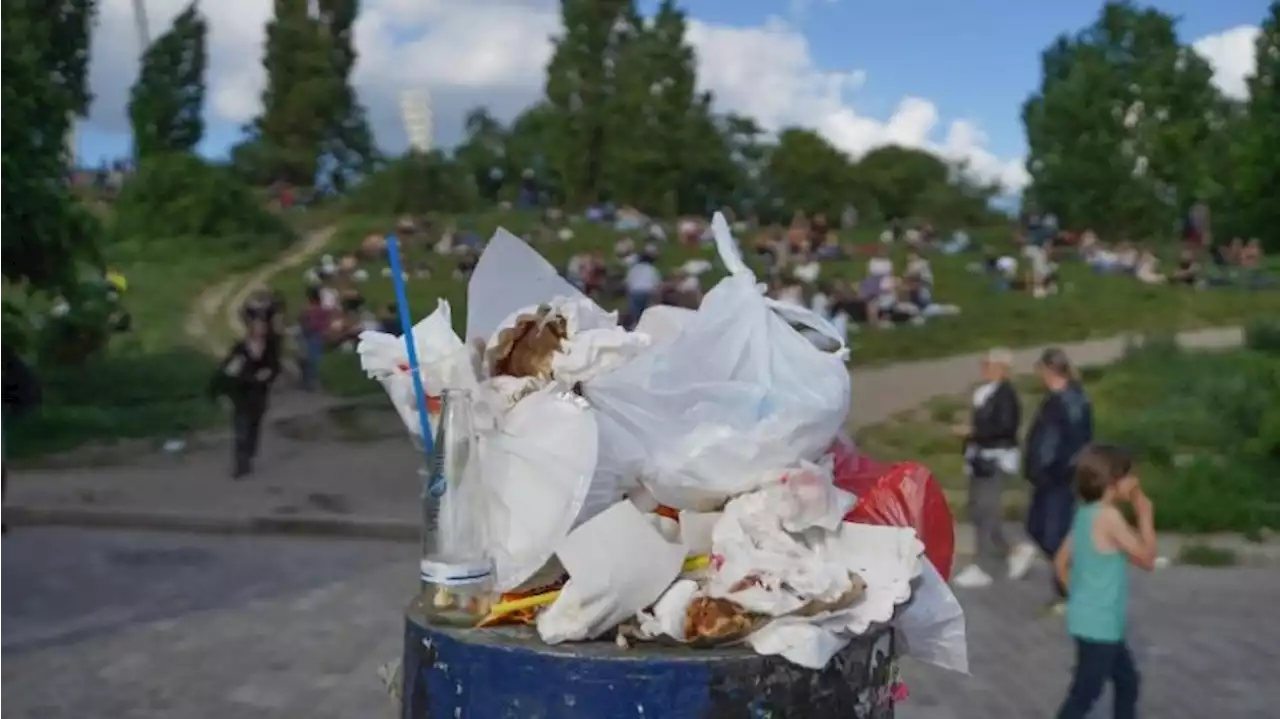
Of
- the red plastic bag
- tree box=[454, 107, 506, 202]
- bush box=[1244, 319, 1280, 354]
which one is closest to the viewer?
the red plastic bag

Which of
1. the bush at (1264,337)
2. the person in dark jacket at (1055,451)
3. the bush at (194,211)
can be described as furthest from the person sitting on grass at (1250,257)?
the person in dark jacket at (1055,451)

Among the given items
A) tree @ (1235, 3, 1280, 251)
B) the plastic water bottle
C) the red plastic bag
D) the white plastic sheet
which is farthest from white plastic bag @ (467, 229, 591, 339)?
tree @ (1235, 3, 1280, 251)

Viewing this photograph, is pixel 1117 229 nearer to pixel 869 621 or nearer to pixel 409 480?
pixel 409 480

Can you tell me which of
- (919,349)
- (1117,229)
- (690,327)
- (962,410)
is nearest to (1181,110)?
(1117,229)

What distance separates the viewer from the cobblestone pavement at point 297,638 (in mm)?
7277

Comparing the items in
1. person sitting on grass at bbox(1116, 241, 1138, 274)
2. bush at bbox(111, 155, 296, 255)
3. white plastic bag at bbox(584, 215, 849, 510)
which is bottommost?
white plastic bag at bbox(584, 215, 849, 510)

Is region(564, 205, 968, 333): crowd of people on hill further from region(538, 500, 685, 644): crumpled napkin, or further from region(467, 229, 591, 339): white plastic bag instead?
region(538, 500, 685, 644): crumpled napkin

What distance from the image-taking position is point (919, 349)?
78.2 feet

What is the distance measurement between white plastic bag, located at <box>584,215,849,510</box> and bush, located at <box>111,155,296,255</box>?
36.0 m

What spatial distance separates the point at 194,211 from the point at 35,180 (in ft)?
77.6

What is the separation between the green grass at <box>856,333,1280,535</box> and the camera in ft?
41.2

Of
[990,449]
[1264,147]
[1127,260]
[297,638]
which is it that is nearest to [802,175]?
[1127,260]

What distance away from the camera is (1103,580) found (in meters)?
6.16

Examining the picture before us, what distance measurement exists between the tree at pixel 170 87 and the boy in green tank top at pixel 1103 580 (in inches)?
1767
